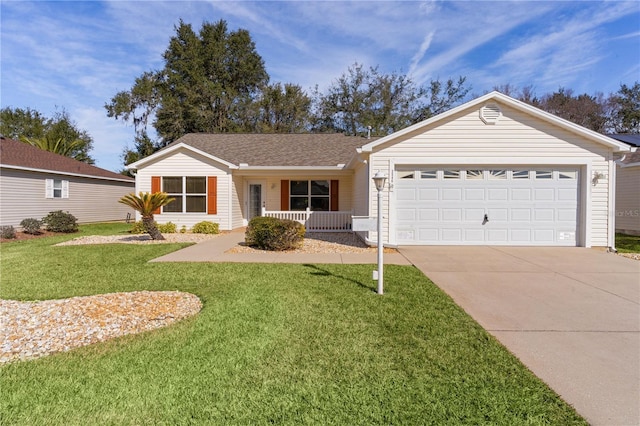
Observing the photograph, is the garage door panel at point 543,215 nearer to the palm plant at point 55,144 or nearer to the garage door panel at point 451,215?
the garage door panel at point 451,215

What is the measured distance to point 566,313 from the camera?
4.35 metres

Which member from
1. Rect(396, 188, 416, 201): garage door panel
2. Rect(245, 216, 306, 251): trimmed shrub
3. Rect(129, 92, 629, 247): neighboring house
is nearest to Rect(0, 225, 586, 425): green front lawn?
Rect(245, 216, 306, 251): trimmed shrub

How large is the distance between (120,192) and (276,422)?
23.2 metres

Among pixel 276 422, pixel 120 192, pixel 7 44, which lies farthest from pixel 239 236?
pixel 120 192

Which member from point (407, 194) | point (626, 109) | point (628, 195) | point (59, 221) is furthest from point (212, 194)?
point (626, 109)

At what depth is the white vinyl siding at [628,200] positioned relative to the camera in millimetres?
A: 13742

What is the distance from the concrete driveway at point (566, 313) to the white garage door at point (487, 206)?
1.28 m

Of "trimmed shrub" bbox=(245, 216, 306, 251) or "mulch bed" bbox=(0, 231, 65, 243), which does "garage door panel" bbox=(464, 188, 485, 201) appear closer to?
"trimmed shrub" bbox=(245, 216, 306, 251)

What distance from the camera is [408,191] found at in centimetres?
972

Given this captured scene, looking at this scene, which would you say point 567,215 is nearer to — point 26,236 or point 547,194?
point 547,194

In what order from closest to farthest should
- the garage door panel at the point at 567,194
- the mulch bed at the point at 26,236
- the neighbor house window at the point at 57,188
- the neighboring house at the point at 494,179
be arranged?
1. the neighboring house at the point at 494,179
2. the garage door panel at the point at 567,194
3. the mulch bed at the point at 26,236
4. the neighbor house window at the point at 57,188

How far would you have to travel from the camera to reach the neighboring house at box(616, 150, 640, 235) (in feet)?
45.0

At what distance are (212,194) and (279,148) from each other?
478 centimetres

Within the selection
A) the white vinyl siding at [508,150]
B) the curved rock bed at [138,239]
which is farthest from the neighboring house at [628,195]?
the curved rock bed at [138,239]
